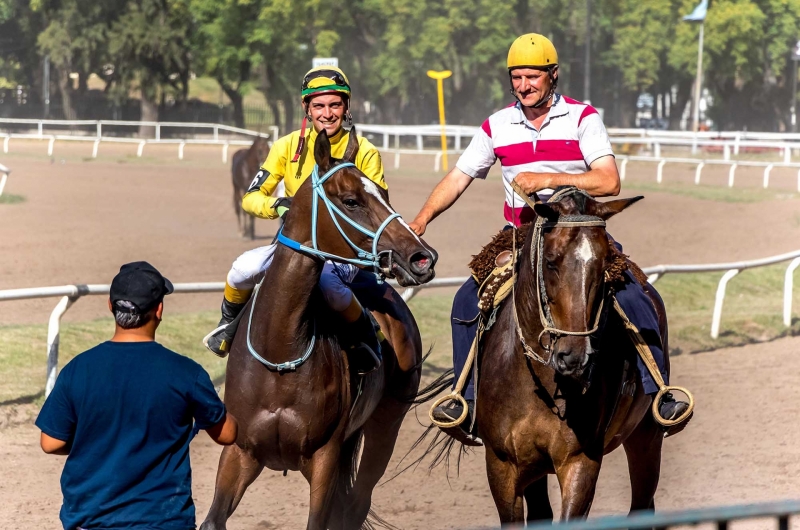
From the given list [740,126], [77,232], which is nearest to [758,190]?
[77,232]

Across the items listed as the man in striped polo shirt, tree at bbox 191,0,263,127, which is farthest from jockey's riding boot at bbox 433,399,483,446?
tree at bbox 191,0,263,127

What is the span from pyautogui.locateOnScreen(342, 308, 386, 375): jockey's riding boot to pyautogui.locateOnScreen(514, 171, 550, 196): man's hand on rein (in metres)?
1.16

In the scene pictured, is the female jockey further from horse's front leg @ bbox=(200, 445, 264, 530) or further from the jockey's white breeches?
horse's front leg @ bbox=(200, 445, 264, 530)

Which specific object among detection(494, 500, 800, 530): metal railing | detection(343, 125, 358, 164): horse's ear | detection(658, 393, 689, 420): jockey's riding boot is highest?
detection(343, 125, 358, 164): horse's ear

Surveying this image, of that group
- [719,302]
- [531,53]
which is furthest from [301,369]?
[719,302]

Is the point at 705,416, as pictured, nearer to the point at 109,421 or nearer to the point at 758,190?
the point at 109,421

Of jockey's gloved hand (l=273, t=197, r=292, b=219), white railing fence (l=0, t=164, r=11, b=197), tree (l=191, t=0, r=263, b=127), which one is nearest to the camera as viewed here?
jockey's gloved hand (l=273, t=197, r=292, b=219)

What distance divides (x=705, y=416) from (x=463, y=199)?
1849 cm

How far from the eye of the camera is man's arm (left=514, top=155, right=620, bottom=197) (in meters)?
4.98

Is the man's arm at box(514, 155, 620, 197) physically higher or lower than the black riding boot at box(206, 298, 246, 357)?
higher

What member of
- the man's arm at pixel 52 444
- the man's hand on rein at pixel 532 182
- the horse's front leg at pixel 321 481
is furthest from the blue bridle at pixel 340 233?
the man's arm at pixel 52 444

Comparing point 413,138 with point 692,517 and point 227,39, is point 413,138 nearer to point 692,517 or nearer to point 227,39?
point 227,39

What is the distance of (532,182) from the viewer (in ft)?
16.4

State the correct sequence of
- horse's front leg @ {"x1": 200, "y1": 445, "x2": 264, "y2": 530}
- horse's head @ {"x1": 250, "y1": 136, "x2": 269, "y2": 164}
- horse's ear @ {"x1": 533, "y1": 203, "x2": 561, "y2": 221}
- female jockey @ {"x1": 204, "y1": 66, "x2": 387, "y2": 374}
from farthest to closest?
horse's head @ {"x1": 250, "y1": 136, "x2": 269, "y2": 164} < female jockey @ {"x1": 204, "y1": 66, "x2": 387, "y2": 374} < horse's front leg @ {"x1": 200, "y1": 445, "x2": 264, "y2": 530} < horse's ear @ {"x1": 533, "y1": 203, "x2": 561, "y2": 221}
